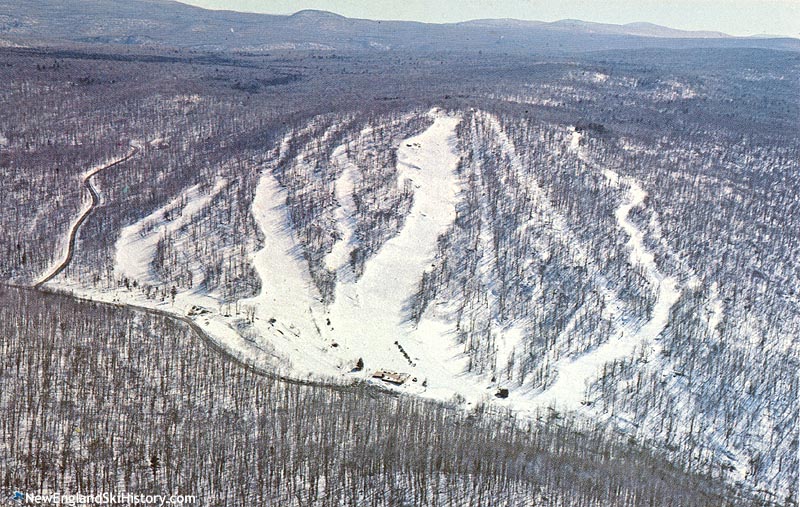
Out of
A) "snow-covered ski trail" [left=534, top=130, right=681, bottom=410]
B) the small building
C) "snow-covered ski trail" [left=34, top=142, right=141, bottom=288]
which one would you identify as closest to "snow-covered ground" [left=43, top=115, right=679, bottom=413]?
"snow-covered ski trail" [left=534, top=130, right=681, bottom=410]

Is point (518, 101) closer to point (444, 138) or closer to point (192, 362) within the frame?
point (444, 138)

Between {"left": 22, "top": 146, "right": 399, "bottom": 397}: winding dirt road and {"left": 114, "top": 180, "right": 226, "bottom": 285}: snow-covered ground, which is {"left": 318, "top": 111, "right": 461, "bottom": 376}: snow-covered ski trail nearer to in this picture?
{"left": 22, "top": 146, "right": 399, "bottom": 397}: winding dirt road

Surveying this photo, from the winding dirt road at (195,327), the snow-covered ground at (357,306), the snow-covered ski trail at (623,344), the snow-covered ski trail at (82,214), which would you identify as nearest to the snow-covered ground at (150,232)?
the snow-covered ground at (357,306)

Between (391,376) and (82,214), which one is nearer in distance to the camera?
(391,376)

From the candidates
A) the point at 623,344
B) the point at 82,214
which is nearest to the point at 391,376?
the point at 623,344

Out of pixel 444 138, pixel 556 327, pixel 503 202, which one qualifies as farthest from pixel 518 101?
pixel 556 327

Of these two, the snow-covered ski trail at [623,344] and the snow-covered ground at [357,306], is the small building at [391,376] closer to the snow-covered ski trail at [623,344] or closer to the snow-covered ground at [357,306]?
the snow-covered ground at [357,306]

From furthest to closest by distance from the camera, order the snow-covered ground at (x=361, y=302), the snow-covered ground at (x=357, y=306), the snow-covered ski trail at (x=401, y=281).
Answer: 1. the snow-covered ski trail at (x=401, y=281)
2. the snow-covered ground at (x=361, y=302)
3. the snow-covered ground at (x=357, y=306)

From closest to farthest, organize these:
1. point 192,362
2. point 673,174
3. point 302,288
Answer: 1. point 192,362
2. point 302,288
3. point 673,174

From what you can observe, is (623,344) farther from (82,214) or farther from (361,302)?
(82,214)
